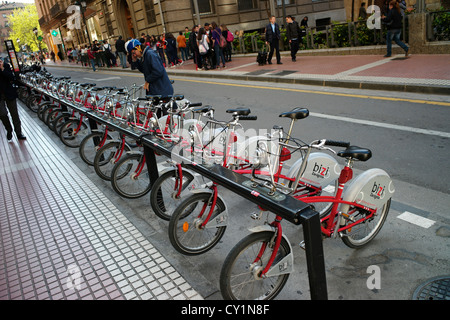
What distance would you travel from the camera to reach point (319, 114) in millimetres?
8109

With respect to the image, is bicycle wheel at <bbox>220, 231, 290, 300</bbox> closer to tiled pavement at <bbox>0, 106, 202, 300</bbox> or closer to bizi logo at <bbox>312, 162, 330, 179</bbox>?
tiled pavement at <bbox>0, 106, 202, 300</bbox>

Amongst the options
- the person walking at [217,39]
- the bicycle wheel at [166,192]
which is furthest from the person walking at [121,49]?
the bicycle wheel at [166,192]

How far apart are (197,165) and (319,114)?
201 inches

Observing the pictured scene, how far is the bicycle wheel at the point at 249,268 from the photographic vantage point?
2801 mm

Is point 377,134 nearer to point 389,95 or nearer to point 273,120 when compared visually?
point 273,120

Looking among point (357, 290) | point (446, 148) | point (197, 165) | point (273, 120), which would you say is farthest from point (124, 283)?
point (273, 120)

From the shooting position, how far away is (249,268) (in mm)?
2869

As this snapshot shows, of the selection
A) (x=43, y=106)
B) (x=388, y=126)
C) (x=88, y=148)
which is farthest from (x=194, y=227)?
(x=43, y=106)

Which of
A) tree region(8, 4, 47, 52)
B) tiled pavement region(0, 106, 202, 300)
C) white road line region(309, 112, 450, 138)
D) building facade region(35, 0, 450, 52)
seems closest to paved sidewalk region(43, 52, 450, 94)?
white road line region(309, 112, 450, 138)

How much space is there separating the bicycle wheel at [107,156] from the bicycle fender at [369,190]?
3.51 m

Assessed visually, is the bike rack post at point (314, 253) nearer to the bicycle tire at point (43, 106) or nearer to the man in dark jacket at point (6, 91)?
the man in dark jacket at point (6, 91)
